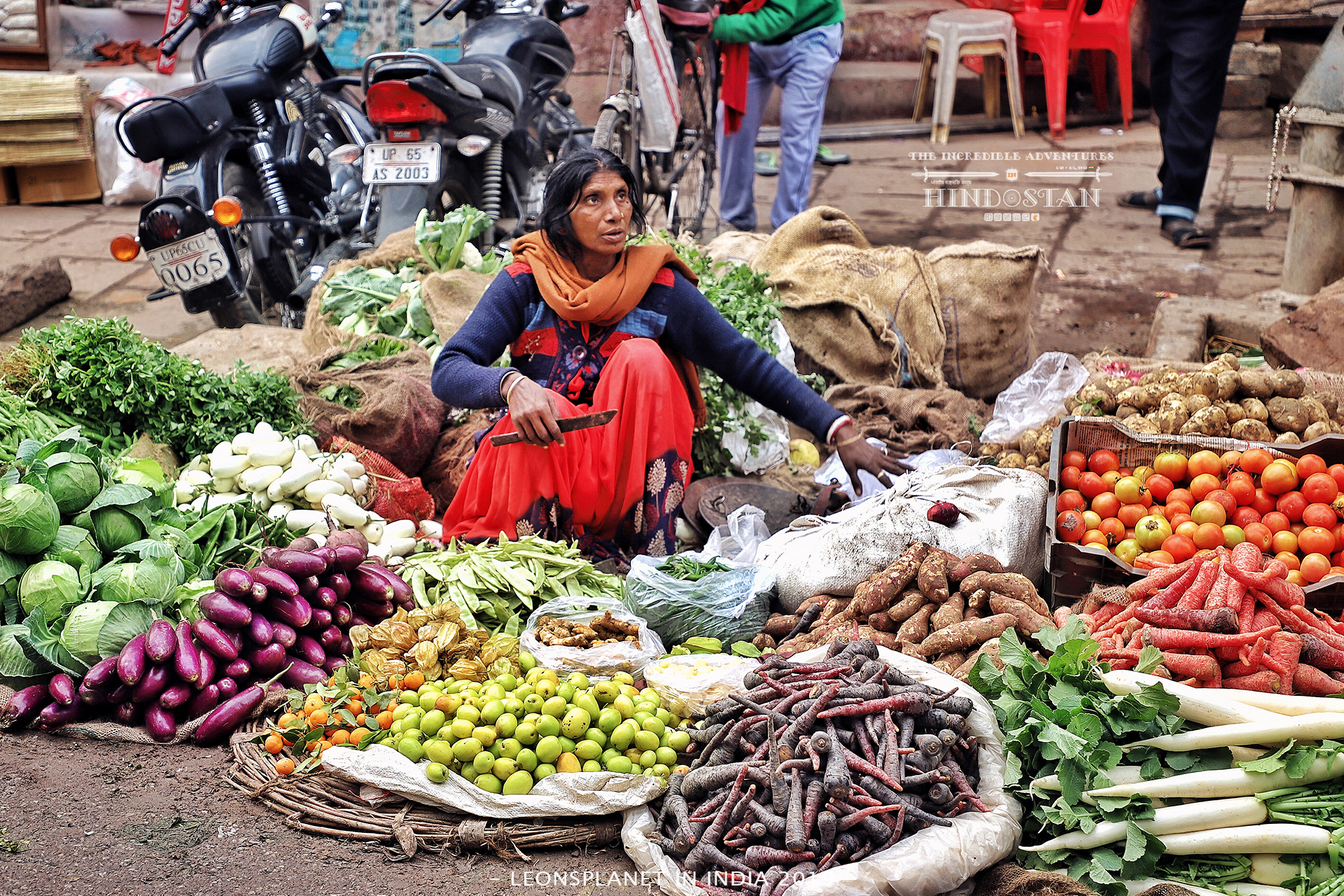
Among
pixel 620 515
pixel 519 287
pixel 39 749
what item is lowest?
pixel 39 749

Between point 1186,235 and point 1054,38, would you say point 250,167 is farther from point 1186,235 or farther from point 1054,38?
point 1054,38

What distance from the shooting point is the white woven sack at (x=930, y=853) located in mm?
2107

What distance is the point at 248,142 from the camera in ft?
18.9

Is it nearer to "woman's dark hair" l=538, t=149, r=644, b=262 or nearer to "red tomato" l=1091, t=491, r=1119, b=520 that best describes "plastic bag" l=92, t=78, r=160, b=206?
"woman's dark hair" l=538, t=149, r=644, b=262

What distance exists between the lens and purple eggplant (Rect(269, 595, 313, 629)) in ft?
9.67

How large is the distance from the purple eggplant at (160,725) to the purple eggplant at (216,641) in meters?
0.18

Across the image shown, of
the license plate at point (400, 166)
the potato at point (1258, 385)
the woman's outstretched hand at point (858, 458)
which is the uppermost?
the license plate at point (400, 166)

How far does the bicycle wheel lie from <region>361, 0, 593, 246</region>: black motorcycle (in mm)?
657

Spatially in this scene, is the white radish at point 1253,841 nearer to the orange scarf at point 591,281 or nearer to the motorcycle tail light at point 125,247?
the orange scarf at point 591,281

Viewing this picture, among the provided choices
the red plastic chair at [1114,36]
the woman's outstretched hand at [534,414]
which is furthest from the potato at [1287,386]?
the red plastic chair at [1114,36]

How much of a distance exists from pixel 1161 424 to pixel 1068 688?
5.03 feet

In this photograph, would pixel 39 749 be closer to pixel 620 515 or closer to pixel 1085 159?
pixel 620 515

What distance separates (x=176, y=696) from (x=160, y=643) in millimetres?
142

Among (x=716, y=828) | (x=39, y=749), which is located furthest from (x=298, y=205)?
(x=716, y=828)
